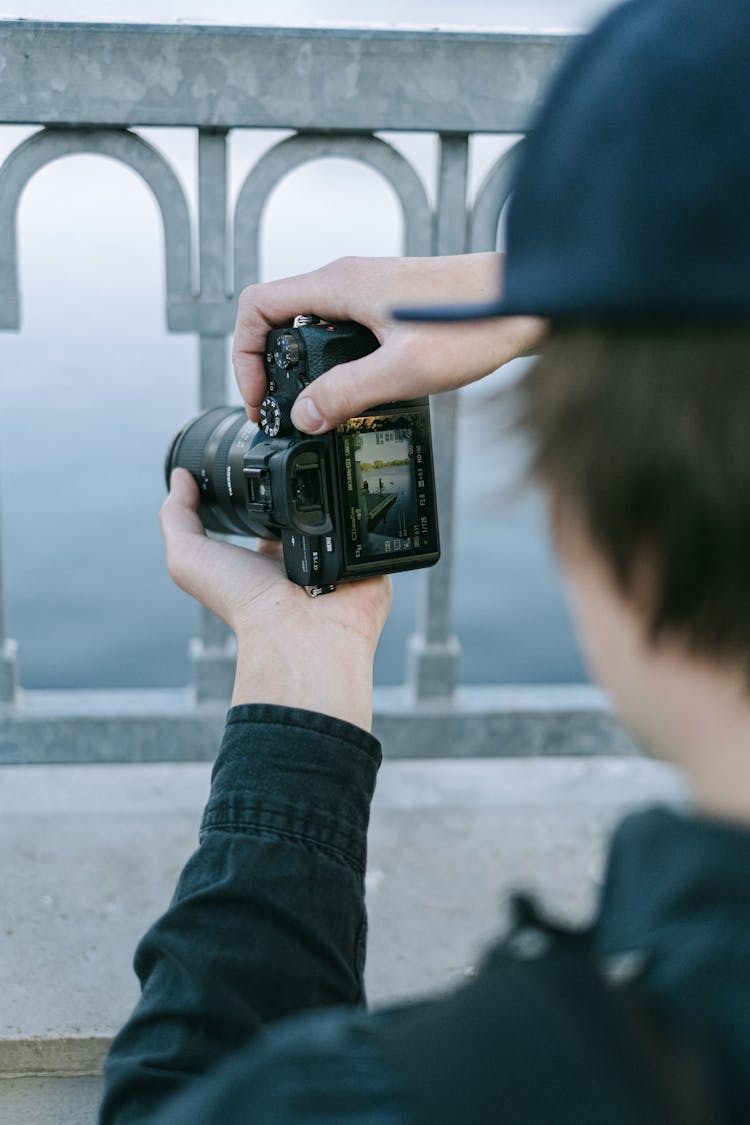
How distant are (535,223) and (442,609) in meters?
1.07

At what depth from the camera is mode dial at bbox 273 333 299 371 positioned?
965 mm

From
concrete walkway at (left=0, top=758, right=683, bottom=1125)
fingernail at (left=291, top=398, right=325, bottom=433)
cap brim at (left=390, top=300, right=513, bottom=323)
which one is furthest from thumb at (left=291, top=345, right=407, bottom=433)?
concrete walkway at (left=0, top=758, right=683, bottom=1125)

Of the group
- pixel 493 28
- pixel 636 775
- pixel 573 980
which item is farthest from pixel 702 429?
pixel 636 775

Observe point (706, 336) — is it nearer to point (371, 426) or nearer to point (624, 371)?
point (624, 371)

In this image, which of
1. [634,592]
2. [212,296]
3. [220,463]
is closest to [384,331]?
[220,463]

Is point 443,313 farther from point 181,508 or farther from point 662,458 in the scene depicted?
point 181,508

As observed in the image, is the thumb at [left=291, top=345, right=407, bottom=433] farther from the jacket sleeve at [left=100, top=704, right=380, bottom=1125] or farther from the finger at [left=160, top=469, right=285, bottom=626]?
the jacket sleeve at [left=100, top=704, right=380, bottom=1125]

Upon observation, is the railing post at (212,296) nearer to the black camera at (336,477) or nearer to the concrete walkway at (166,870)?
the concrete walkway at (166,870)

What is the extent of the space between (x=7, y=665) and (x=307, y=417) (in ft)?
2.24

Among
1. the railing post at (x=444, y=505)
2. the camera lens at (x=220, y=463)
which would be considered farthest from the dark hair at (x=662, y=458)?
the railing post at (x=444, y=505)

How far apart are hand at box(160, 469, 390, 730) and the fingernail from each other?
129 millimetres

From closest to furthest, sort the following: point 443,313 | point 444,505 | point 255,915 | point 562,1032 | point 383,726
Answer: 1. point 562,1032
2. point 443,313
3. point 255,915
4. point 444,505
5. point 383,726

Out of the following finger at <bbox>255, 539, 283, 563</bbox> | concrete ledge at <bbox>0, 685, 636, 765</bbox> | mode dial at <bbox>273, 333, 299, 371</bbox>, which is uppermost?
mode dial at <bbox>273, 333, 299, 371</bbox>

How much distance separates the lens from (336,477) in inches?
39.2
